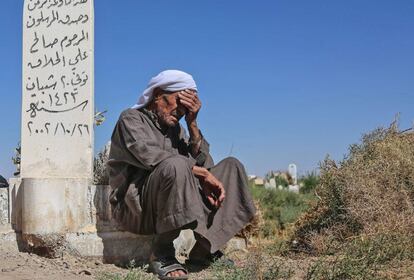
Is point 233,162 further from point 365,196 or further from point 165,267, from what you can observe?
point 365,196

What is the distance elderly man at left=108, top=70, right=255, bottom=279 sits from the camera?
171 inches

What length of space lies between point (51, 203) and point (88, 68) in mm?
→ 1217

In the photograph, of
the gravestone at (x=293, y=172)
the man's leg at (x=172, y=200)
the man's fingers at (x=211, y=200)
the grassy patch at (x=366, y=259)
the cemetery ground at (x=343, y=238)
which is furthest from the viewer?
the gravestone at (x=293, y=172)

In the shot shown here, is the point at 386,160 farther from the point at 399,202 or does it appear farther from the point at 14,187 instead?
the point at 14,187

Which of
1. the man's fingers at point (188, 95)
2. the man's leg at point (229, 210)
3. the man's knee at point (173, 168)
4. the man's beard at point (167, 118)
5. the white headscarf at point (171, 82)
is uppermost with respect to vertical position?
the white headscarf at point (171, 82)

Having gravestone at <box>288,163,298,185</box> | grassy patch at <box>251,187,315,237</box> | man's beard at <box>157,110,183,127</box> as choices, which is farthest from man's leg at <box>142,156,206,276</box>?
gravestone at <box>288,163,298,185</box>

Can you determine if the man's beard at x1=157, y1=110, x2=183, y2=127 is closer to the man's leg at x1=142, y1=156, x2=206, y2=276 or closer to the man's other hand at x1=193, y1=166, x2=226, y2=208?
the man's other hand at x1=193, y1=166, x2=226, y2=208

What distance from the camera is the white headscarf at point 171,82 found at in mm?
4859

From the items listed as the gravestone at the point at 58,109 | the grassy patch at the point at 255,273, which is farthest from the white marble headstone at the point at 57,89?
the grassy patch at the point at 255,273

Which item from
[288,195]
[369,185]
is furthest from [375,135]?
[288,195]

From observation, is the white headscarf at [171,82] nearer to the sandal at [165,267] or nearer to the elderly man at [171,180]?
the elderly man at [171,180]

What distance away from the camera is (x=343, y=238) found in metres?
5.66

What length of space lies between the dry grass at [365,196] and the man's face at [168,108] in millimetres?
1745

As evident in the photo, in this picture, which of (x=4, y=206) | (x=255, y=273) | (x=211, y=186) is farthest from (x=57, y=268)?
(x=255, y=273)
